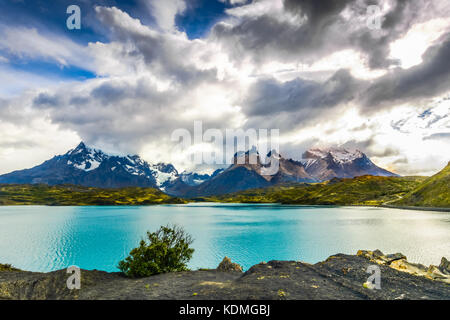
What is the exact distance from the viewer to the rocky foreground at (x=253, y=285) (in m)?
18.8

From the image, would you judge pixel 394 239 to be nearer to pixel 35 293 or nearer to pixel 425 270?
pixel 425 270

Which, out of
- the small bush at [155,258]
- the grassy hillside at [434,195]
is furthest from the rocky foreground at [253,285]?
the grassy hillside at [434,195]

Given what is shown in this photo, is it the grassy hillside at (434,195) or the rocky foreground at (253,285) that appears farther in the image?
the grassy hillside at (434,195)

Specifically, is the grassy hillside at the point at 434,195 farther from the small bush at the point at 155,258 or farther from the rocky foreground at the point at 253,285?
the small bush at the point at 155,258

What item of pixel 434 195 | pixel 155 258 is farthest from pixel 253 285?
pixel 434 195

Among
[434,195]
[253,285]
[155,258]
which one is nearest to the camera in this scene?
[253,285]

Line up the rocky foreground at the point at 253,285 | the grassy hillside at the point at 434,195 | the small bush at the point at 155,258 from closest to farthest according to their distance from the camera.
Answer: the rocky foreground at the point at 253,285, the small bush at the point at 155,258, the grassy hillside at the point at 434,195

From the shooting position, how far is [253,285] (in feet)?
66.3

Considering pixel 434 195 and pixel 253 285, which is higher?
pixel 253 285

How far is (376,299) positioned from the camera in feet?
60.3

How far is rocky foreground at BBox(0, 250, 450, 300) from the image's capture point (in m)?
18.8

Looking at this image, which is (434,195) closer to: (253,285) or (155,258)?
(253,285)

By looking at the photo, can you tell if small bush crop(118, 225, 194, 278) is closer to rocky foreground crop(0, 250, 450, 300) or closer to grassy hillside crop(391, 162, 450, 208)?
rocky foreground crop(0, 250, 450, 300)

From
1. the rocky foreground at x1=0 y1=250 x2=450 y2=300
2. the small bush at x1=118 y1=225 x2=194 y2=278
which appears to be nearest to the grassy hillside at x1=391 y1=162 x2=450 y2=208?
the rocky foreground at x1=0 y1=250 x2=450 y2=300
